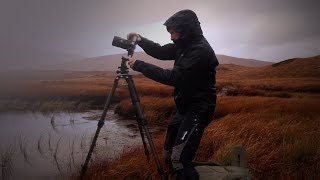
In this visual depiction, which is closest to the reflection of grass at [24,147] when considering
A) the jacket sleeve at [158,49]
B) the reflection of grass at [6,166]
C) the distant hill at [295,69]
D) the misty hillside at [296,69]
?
the reflection of grass at [6,166]

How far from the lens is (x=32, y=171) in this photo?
9.25m

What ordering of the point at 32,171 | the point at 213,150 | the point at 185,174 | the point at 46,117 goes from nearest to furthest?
1. the point at 185,174
2. the point at 213,150
3. the point at 32,171
4. the point at 46,117

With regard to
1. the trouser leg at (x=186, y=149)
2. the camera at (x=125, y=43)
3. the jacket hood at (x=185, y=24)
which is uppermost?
the jacket hood at (x=185, y=24)

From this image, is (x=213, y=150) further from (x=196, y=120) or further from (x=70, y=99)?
(x=70, y=99)

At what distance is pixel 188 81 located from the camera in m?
4.21

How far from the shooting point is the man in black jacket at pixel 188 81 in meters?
4.20

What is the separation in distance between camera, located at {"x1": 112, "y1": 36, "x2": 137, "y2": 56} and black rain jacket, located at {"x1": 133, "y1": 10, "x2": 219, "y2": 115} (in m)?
0.37

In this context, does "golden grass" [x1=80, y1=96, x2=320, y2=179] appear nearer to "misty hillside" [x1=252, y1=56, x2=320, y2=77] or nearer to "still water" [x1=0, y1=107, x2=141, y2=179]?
"still water" [x1=0, y1=107, x2=141, y2=179]

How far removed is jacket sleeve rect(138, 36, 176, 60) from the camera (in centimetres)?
509

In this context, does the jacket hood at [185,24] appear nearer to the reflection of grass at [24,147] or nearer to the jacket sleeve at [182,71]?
the jacket sleeve at [182,71]

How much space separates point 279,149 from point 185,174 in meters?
3.29

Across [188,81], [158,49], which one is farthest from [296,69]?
[188,81]

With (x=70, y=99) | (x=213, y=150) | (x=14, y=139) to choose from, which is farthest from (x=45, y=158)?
(x=70, y=99)

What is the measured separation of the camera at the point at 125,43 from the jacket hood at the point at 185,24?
22.4 inches
